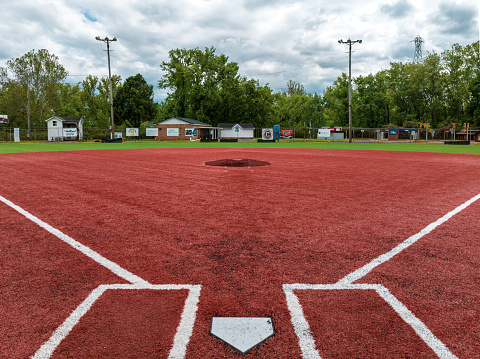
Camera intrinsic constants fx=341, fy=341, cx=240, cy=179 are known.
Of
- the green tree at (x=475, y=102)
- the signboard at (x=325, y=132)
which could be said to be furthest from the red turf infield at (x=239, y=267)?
the green tree at (x=475, y=102)

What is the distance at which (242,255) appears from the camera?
4.52 metres

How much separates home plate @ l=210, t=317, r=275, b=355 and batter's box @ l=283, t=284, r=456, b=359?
26cm

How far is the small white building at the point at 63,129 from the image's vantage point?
56.6m

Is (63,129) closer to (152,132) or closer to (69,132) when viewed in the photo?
(69,132)

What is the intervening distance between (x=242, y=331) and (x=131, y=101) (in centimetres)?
7824

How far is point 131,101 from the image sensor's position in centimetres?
7500

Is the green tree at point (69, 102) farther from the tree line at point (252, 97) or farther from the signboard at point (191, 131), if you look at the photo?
the signboard at point (191, 131)

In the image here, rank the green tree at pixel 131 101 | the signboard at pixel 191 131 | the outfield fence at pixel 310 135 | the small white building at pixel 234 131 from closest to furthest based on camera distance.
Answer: the outfield fence at pixel 310 135 < the signboard at pixel 191 131 < the small white building at pixel 234 131 < the green tree at pixel 131 101

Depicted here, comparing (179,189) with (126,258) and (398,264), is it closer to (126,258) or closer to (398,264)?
(126,258)

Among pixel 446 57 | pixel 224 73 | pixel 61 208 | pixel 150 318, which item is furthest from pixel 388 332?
pixel 446 57

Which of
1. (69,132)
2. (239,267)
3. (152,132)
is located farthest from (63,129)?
(239,267)

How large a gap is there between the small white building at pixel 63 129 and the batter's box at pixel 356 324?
6042 centimetres

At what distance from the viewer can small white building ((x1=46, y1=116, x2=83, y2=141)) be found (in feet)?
186

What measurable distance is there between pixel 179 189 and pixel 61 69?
70.2 m
